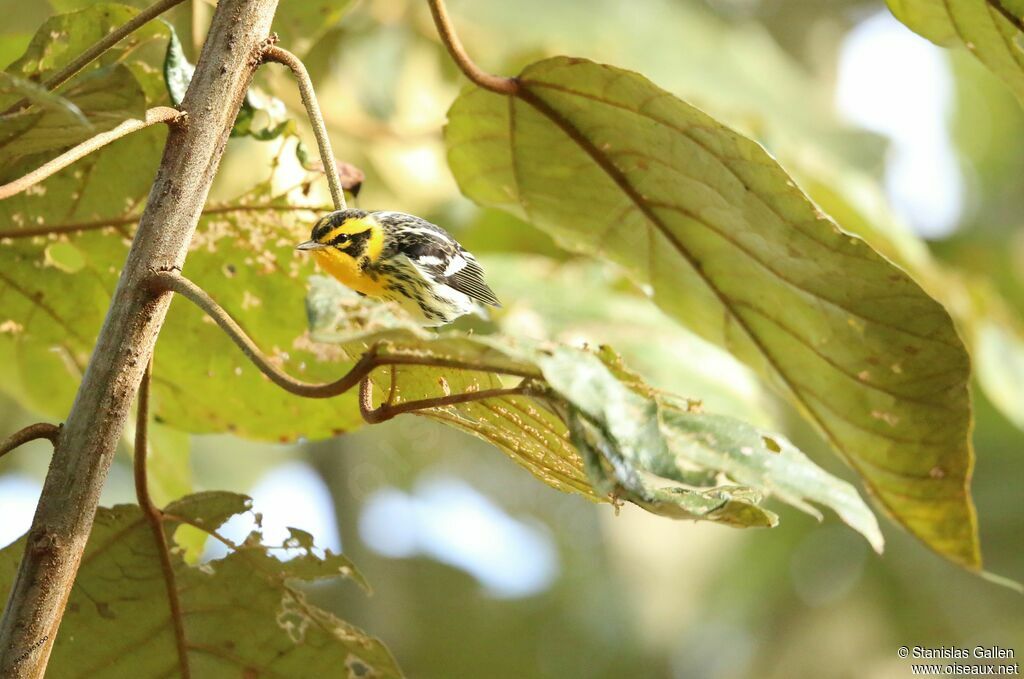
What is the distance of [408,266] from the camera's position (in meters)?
2.15

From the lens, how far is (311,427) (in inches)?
66.2

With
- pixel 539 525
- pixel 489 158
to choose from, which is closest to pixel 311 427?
pixel 489 158

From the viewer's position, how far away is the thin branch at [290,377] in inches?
38.3

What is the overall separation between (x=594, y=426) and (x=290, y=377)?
25cm

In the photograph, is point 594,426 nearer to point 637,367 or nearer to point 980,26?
point 980,26

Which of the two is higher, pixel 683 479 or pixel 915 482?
pixel 683 479

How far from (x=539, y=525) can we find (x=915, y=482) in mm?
6197

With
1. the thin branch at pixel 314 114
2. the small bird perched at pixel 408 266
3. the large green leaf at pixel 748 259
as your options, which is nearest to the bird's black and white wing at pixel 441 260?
the small bird perched at pixel 408 266

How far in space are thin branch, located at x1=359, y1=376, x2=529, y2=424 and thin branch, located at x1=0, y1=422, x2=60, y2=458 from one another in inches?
10.7

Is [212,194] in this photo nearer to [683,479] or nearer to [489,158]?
[489,158]

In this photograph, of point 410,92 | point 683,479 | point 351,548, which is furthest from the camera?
point 351,548

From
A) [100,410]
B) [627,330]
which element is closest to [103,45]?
[100,410]

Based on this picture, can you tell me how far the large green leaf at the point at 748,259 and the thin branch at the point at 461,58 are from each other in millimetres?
23

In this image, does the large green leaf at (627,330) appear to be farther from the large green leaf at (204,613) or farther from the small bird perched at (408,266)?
the large green leaf at (204,613)
